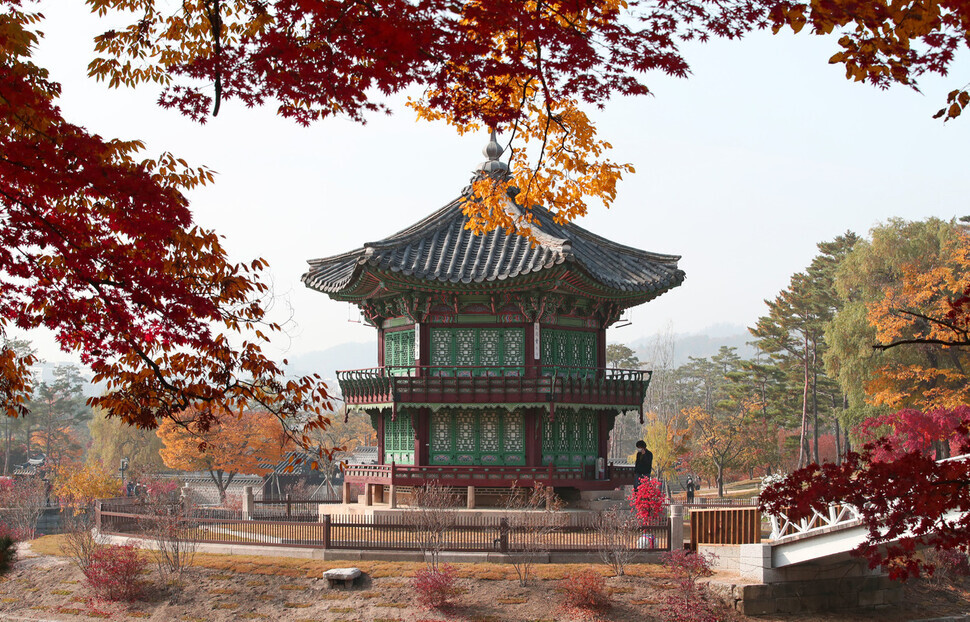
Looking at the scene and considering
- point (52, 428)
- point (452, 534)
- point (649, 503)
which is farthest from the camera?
point (52, 428)

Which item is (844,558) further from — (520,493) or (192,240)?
(192,240)

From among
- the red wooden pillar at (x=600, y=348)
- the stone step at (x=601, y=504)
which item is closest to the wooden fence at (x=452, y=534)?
the stone step at (x=601, y=504)

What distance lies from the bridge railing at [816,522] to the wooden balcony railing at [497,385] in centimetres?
718

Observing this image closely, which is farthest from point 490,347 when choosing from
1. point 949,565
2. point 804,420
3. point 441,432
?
point 804,420

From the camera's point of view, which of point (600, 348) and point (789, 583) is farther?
point (600, 348)

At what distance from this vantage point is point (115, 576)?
22516 millimetres

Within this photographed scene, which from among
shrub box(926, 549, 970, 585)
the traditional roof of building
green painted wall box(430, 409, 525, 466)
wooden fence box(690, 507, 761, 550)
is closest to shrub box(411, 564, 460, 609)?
wooden fence box(690, 507, 761, 550)

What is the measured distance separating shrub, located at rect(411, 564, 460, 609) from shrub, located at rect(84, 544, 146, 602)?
6835 mm

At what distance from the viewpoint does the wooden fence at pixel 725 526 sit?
22.4 metres

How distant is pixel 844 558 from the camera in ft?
71.9

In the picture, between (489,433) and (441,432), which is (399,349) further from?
(489,433)

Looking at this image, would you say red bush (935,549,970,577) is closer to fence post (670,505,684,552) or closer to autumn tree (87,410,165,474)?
fence post (670,505,684,552)

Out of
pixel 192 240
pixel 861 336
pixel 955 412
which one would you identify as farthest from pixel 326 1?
pixel 861 336

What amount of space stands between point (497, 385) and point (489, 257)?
3870 millimetres
